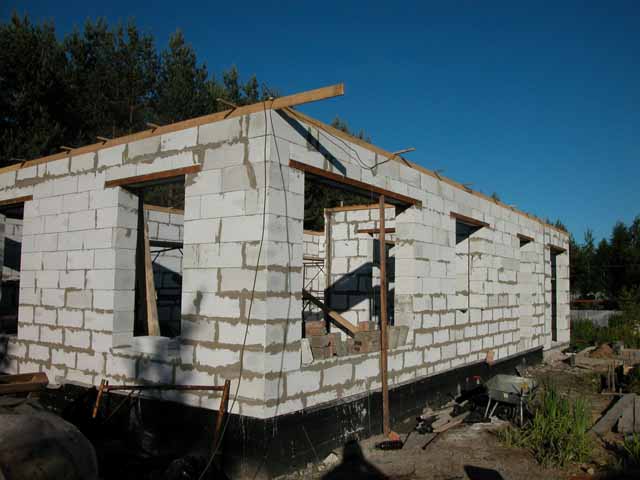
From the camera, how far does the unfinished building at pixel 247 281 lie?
220 inches

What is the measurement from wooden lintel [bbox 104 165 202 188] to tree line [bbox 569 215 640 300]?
30.8 m

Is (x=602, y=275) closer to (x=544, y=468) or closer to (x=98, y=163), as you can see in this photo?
(x=544, y=468)

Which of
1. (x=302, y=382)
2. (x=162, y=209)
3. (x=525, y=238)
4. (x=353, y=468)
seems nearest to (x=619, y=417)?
(x=353, y=468)

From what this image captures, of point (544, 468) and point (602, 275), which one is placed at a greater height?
point (602, 275)

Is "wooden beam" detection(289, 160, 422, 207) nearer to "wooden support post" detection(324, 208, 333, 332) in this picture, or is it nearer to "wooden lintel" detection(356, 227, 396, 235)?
"wooden lintel" detection(356, 227, 396, 235)

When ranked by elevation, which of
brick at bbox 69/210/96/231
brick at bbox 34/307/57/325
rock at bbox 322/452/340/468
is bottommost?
rock at bbox 322/452/340/468

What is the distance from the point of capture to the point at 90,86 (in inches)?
834

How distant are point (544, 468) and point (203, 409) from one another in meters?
3.75

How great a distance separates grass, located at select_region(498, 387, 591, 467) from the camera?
612 centimetres

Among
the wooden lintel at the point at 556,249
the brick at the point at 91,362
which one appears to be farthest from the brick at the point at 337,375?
the wooden lintel at the point at 556,249

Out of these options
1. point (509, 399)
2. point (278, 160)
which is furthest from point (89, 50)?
point (509, 399)

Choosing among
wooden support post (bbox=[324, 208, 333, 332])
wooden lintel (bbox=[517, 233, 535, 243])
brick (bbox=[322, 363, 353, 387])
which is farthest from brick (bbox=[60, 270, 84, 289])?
wooden lintel (bbox=[517, 233, 535, 243])

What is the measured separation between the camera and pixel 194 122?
6.28 metres

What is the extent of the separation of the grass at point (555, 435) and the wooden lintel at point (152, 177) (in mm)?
5027
